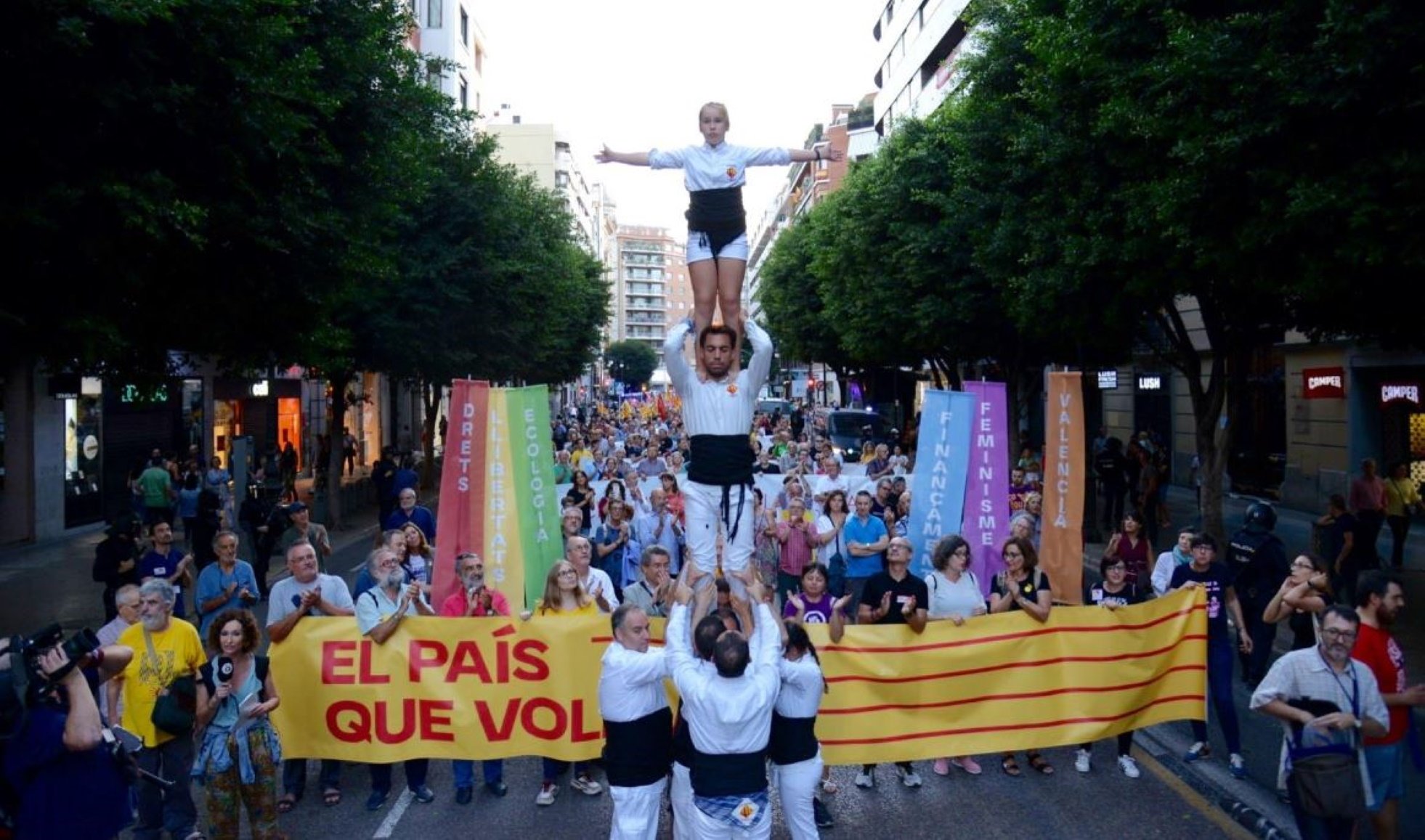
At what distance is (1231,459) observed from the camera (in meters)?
32.6

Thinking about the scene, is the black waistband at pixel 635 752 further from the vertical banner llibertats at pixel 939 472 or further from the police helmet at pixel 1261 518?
the vertical banner llibertats at pixel 939 472

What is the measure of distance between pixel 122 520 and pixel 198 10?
5.90 meters

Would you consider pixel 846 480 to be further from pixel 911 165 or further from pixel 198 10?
pixel 911 165

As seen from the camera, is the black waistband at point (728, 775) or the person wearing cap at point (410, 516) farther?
the person wearing cap at point (410, 516)

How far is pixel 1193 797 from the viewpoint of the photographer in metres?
8.81

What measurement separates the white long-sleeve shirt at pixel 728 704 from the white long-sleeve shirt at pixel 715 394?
1.53m

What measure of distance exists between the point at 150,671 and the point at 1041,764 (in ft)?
22.5

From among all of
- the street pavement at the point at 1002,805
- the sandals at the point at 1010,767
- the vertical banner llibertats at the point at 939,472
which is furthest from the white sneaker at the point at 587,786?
the vertical banner llibertats at the point at 939,472

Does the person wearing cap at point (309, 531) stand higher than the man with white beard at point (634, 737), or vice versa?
the person wearing cap at point (309, 531)

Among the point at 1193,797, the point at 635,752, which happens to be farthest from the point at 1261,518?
the point at 635,752

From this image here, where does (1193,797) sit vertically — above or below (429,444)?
below

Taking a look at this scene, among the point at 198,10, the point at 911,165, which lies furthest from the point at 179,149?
the point at 911,165

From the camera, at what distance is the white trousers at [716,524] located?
276 inches

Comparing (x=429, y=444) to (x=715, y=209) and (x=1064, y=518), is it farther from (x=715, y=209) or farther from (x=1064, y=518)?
(x=715, y=209)
